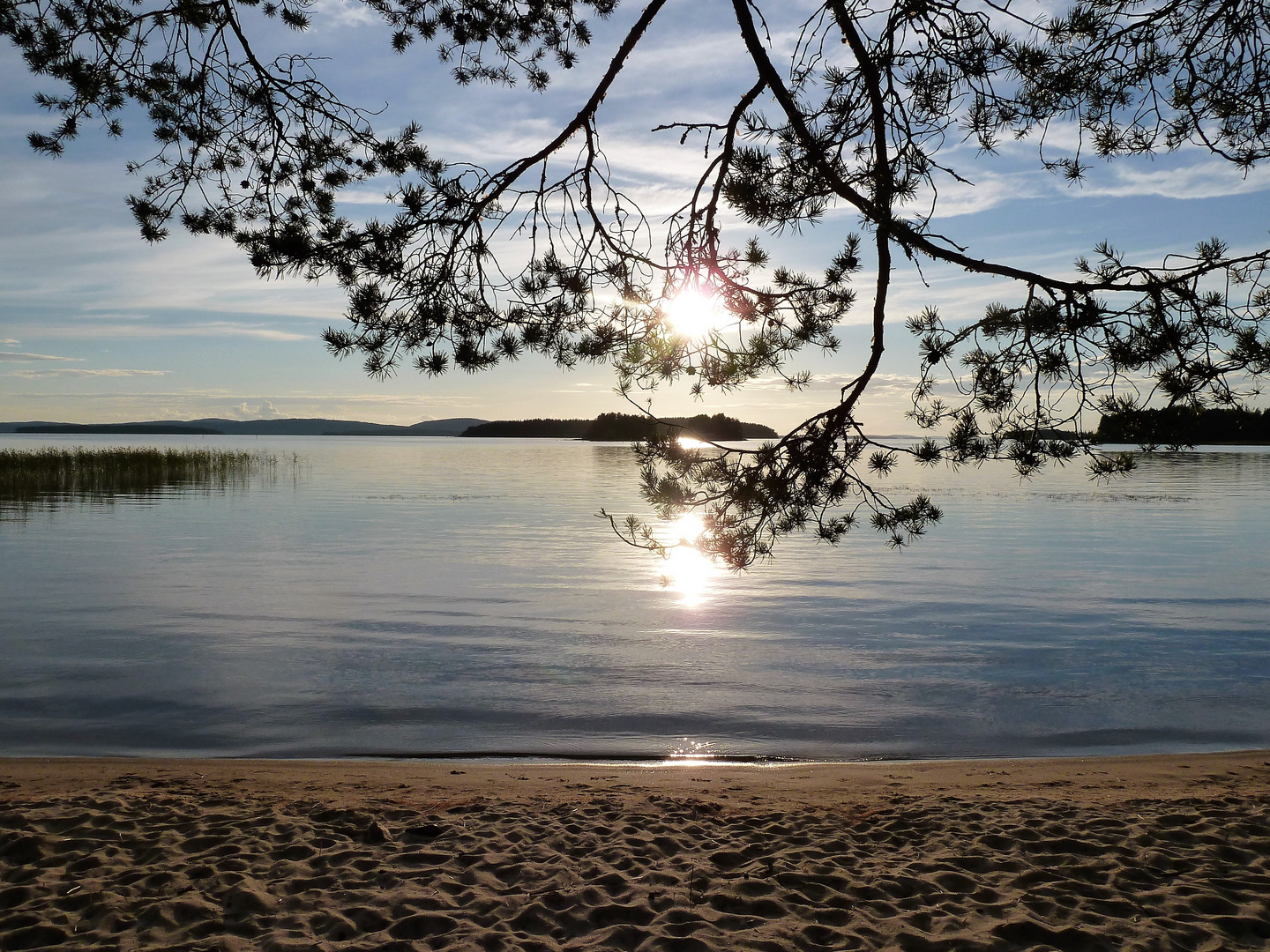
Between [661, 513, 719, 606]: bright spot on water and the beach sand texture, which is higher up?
the beach sand texture

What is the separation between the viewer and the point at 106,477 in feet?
126

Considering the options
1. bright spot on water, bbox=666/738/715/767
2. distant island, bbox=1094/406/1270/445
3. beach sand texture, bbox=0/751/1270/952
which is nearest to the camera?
beach sand texture, bbox=0/751/1270/952

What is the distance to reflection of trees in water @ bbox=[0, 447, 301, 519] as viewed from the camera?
98.0 ft

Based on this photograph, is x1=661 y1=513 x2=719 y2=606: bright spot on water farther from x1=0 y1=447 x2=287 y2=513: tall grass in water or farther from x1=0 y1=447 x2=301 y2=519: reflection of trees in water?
x1=0 y1=447 x2=287 y2=513: tall grass in water

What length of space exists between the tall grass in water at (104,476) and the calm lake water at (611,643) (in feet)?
33.7

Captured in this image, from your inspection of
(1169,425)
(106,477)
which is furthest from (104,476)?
(1169,425)

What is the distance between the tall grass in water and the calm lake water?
10.3m

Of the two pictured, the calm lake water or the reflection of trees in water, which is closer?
the calm lake water

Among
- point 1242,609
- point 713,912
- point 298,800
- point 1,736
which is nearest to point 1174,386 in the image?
point 713,912

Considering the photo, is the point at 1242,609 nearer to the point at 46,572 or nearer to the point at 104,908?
the point at 104,908

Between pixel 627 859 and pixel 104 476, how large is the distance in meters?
41.6

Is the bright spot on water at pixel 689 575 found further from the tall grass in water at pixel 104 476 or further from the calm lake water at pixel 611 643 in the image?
the tall grass in water at pixel 104 476

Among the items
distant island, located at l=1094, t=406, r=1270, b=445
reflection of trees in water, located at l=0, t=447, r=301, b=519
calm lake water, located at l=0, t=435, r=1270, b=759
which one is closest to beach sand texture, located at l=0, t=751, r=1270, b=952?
calm lake water, located at l=0, t=435, r=1270, b=759

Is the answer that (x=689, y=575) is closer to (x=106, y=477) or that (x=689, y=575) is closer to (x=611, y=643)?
(x=611, y=643)
